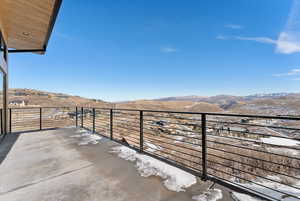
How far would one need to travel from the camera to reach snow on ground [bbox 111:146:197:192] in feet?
5.31

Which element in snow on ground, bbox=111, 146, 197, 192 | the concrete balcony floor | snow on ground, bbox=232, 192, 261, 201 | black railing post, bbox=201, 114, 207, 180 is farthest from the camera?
black railing post, bbox=201, 114, 207, 180

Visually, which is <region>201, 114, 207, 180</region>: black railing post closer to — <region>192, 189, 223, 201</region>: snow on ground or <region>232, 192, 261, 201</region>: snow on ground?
<region>192, 189, 223, 201</region>: snow on ground

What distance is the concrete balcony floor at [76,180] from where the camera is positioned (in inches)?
55.5

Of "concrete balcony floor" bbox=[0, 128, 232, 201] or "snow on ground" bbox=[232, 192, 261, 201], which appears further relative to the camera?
"concrete balcony floor" bbox=[0, 128, 232, 201]

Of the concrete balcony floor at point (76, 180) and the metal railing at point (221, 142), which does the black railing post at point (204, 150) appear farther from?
the concrete balcony floor at point (76, 180)

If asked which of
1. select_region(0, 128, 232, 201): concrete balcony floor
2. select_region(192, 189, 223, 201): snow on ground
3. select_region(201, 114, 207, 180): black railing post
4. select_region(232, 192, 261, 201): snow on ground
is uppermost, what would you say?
select_region(201, 114, 207, 180): black railing post

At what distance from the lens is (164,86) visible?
30719mm

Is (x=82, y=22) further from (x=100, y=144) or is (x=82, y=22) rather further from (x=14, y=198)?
(x=14, y=198)

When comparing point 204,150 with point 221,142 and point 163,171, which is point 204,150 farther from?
point 221,142

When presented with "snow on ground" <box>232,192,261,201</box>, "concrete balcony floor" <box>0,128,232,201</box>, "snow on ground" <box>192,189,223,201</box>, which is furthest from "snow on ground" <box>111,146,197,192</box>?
"snow on ground" <box>232,192,261,201</box>

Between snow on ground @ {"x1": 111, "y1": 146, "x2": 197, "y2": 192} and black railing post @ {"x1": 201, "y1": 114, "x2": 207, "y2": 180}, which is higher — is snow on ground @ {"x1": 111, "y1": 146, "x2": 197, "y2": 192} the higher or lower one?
the lower one

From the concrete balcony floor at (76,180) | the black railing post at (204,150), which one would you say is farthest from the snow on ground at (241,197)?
the black railing post at (204,150)

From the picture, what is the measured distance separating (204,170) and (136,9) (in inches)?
342

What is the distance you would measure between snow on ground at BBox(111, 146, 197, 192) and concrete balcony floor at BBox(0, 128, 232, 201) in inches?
3.3
